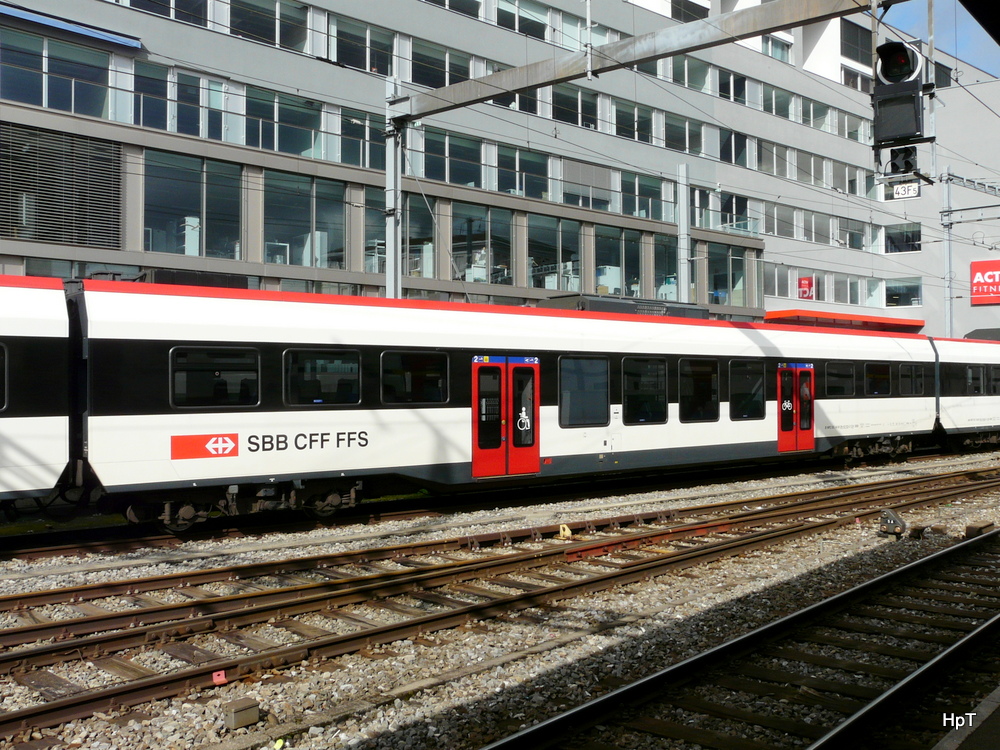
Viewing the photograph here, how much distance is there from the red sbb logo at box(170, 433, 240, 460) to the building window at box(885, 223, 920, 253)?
47.2 metres

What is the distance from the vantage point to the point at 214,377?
1073 cm

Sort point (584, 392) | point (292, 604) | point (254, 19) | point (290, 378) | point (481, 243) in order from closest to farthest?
point (292, 604), point (290, 378), point (584, 392), point (254, 19), point (481, 243)

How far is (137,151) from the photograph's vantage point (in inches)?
844

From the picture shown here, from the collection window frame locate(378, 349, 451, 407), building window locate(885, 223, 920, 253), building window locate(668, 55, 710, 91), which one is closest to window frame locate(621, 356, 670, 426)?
window frame locate(378, 349, 451, 407)

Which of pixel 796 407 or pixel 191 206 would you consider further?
pixel 191 206

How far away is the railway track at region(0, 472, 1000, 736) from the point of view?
597 centimetres

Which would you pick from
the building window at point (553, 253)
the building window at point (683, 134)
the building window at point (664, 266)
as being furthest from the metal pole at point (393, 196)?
the building window at point (683, 134)

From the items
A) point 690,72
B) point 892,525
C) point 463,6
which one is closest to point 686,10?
point 690,72

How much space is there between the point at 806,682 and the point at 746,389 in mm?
11466

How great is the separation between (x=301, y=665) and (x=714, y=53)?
119 ft

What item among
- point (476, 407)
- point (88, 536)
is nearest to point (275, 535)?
point (88, 536)

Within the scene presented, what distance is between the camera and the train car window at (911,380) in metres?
20.7

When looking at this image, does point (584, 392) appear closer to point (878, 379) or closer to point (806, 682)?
point (806, 682)

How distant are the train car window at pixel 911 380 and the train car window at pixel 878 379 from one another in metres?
0.54
